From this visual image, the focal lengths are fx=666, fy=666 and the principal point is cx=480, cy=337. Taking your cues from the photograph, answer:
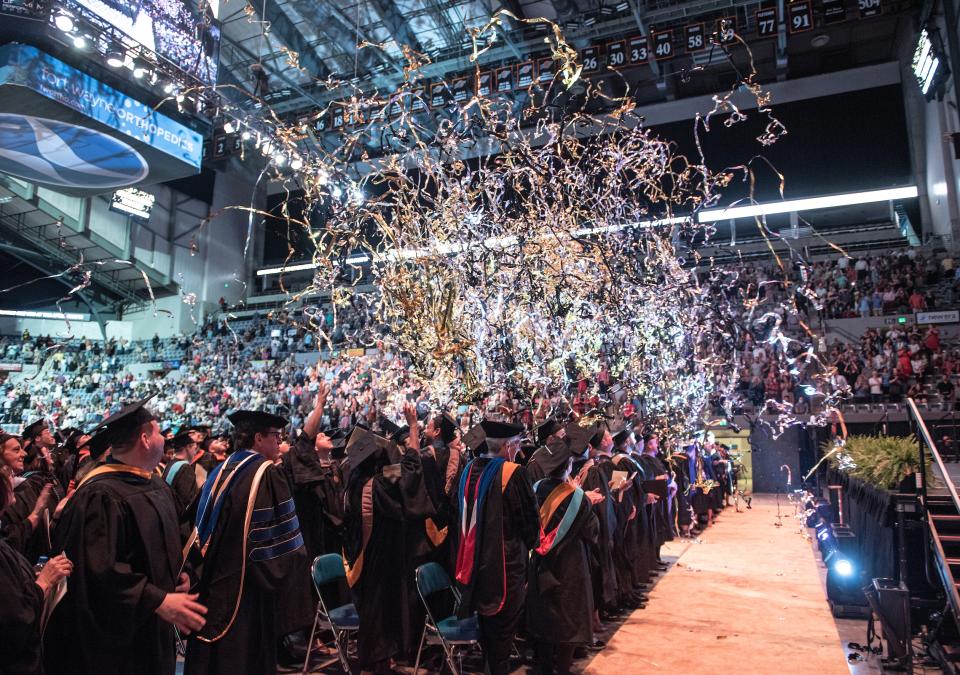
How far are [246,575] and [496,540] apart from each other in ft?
5.22

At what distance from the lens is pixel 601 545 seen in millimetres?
5637

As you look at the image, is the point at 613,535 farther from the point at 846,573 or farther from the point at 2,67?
the point at 2,67

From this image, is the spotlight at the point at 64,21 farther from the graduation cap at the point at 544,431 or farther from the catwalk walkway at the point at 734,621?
the catwalk walkway at the point at 734,621

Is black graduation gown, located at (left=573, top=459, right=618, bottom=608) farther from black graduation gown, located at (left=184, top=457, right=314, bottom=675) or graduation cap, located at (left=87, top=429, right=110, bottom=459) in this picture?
graduation cap, located at (left=87, top=429, right=110, bottom=459)

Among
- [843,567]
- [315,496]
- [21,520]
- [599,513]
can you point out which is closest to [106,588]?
[21,520]

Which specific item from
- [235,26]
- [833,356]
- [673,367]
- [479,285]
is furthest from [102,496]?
[235,26]

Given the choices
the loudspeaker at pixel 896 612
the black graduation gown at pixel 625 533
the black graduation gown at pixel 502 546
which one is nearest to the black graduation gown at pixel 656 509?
the black graduation gown at pixel 625 533

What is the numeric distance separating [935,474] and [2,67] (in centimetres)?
2029

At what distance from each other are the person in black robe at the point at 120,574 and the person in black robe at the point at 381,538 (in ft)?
5.98

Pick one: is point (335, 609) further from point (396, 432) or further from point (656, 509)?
point (656, 509)

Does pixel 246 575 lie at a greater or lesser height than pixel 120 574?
lesser

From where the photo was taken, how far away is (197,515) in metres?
3.34

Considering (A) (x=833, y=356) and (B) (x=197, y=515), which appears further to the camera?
(A) (x=833, y=356)

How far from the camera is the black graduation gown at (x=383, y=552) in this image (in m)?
4.60
